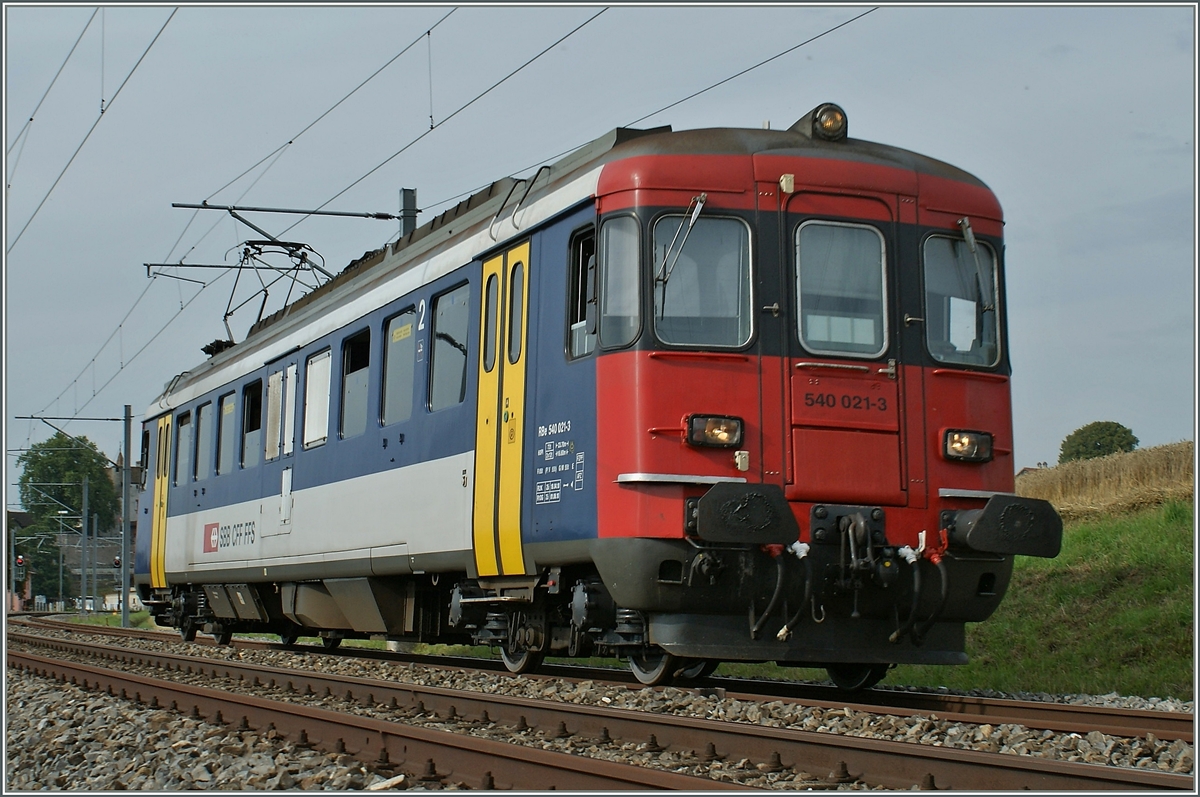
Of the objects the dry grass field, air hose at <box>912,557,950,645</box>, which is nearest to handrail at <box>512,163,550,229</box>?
air hose at <box>912,557,950,645</box>

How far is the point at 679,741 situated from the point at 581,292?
3045 millimetres

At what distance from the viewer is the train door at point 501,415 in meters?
8.70

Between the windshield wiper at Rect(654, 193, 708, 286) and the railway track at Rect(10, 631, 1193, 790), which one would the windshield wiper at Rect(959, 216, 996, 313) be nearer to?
the windshield wiper at Rect(654, 193, 708, 286)

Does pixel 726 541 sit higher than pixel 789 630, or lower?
higher

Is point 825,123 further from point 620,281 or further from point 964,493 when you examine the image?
point 964,493

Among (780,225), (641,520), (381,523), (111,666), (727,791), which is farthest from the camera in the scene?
(111,666)

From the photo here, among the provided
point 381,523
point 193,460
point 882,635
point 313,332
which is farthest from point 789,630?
point 193,460

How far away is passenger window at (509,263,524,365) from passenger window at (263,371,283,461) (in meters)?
4.98

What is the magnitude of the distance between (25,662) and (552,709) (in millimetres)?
8780

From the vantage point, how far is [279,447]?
43.1ft

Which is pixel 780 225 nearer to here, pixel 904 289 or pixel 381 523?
pixel 904 289

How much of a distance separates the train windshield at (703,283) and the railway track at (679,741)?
2153 millimetres

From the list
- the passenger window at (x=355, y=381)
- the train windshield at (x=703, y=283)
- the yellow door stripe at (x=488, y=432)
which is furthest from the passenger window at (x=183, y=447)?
the train windshield at (x=703, y=283)

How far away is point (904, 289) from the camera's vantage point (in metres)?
8.16
